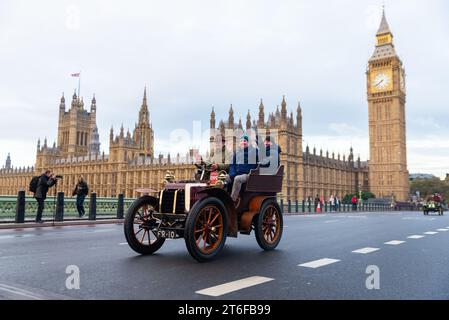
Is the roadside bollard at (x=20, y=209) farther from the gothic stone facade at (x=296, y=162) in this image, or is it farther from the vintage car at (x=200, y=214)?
the gothic stone facade at (x=296, y=162)

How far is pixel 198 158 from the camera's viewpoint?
21.9 feet

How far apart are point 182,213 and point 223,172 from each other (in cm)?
100

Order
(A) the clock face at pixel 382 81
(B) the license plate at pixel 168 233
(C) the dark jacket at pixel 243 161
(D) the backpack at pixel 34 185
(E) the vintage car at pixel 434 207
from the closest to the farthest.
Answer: (B) the license plate at pixel 168 233 < (C) the dark jacket at pixel 243 161 < (D) the backpack at pixel 34 185 < (E) the vintage car at pixel 434 207 < (A) the clock face at pixel 382 81

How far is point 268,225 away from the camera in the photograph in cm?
677

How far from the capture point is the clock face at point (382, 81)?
85875 millimetres

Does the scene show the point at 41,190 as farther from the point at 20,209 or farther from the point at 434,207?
the point at 434,207

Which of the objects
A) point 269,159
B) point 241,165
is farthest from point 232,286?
point 269,159

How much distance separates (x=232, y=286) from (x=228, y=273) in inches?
25.7

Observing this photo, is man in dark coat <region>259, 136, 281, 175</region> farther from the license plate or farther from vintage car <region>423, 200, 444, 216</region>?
vintage car <region>423, 200, 444, 216</region>

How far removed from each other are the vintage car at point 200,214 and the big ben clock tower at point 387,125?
84132mm

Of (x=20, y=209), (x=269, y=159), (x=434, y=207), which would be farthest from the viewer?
(x=434, y=207)

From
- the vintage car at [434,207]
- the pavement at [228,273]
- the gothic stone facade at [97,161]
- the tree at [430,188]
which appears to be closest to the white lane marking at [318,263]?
the pavement at [228,273]

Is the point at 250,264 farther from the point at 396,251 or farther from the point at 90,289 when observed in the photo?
the point at 396,251

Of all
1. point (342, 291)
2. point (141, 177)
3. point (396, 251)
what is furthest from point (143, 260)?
point (141, 177)
